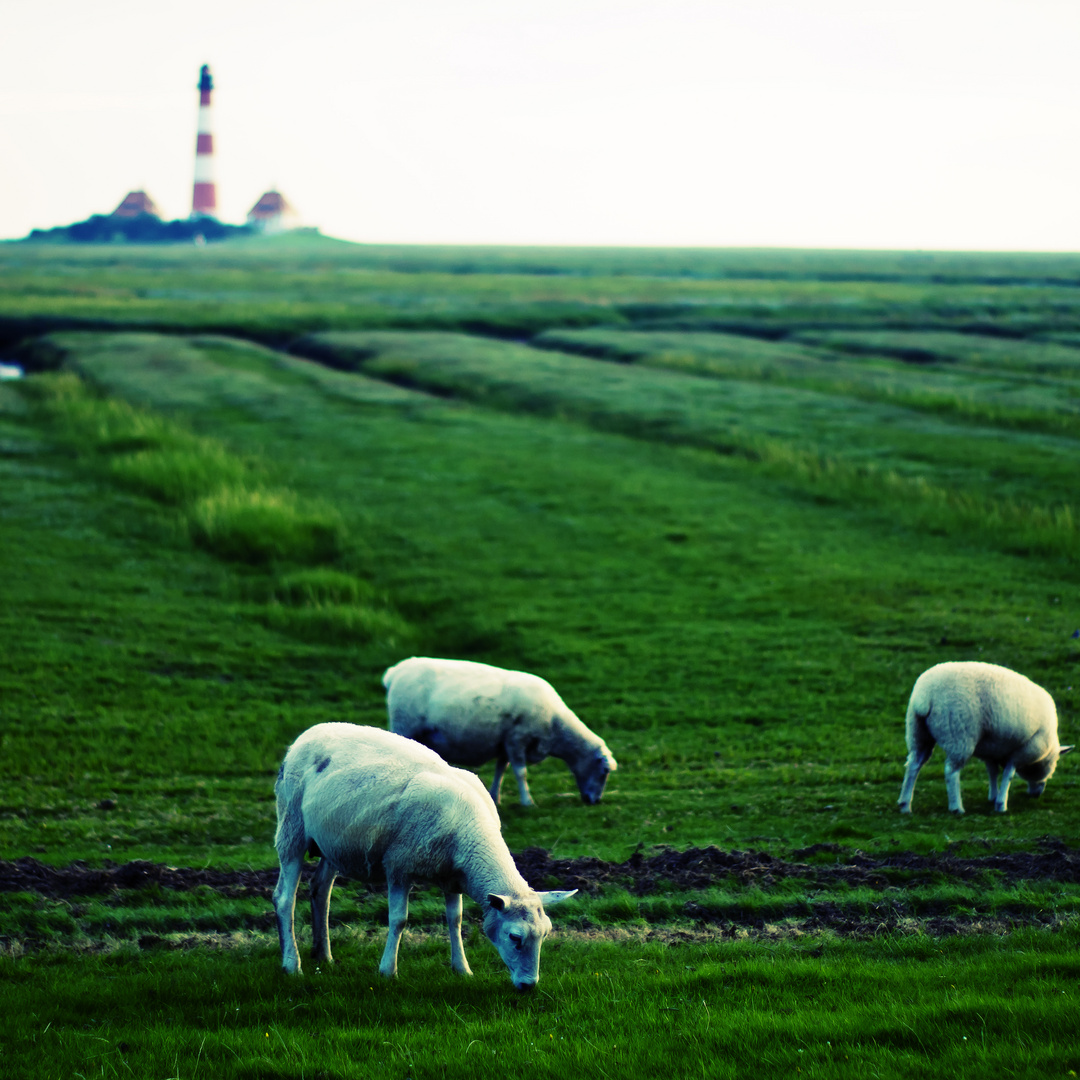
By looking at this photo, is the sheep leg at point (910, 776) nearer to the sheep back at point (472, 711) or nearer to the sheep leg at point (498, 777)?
the sheep back at point (472, 711)

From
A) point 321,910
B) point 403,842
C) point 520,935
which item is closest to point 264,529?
point 321,910

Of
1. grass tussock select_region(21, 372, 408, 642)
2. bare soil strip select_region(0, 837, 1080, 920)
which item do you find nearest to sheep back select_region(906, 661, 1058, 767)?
bare soil strip select_region(0, 837, 1080, 920)

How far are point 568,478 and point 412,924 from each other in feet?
94.8

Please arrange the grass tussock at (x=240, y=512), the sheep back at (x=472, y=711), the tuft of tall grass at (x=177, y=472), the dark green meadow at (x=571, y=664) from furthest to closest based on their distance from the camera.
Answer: the tuft of tall grass at (x=177, y=472), the grass tussock at (x=240, y=512), the sheep back at (x=472, y=711), the dark green meadow at (x=571, y=664)

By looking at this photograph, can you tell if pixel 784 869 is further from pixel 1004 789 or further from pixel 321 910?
pixel 321 910

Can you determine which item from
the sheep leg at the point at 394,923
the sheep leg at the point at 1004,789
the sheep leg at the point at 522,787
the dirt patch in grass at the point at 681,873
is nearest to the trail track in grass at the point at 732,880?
the dirt patch in grass at the point at 681,873

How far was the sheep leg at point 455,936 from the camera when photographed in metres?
9.72

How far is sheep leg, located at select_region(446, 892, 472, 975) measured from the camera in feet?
31.9

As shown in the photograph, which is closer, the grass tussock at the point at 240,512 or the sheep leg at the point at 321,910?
the sheep leg at the point at 321,910

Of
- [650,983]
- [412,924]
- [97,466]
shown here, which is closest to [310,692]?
[412,924]

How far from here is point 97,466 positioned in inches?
1569

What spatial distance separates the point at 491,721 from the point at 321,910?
5623 mm

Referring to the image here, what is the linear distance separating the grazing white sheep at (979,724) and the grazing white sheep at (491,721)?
435 centimetres

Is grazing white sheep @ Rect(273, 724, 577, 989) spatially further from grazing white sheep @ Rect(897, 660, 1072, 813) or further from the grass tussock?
the grass tussock
